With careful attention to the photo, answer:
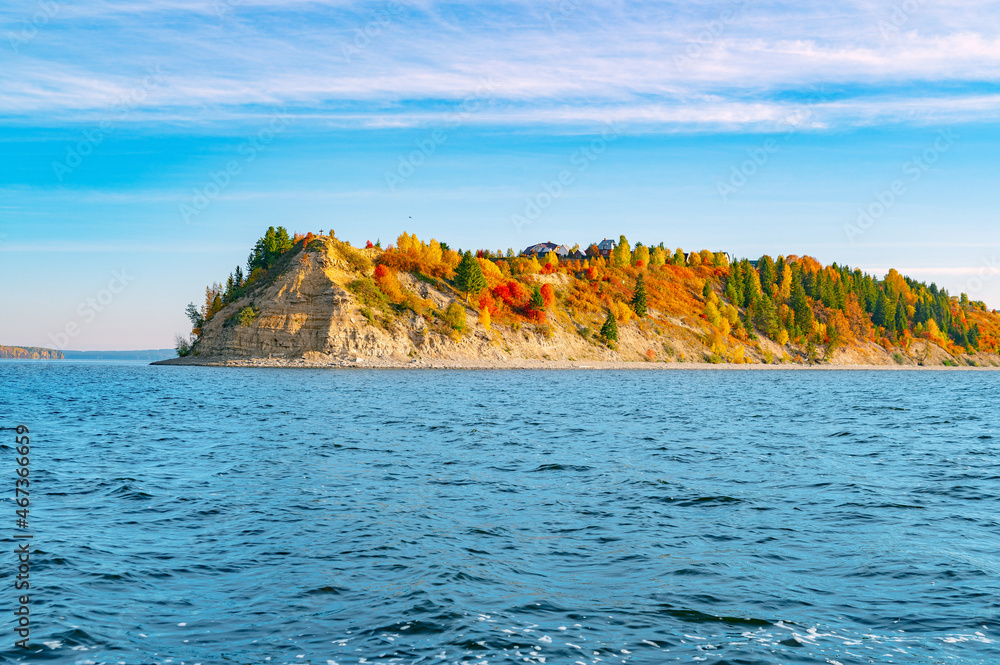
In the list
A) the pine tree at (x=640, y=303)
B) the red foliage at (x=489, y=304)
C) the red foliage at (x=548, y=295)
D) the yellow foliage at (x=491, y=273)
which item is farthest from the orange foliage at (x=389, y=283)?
the pine tree at (x=640, y=303)

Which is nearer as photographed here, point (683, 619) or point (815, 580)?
point (683, 619)

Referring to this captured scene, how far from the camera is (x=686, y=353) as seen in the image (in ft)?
591

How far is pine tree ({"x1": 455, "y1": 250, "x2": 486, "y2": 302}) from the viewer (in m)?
159

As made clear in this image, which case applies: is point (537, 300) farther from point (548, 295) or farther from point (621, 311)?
point (621, 311)

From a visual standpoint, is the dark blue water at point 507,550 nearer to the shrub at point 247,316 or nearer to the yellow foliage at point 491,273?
the shrub at point 247,316

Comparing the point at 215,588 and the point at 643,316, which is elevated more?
the point at 643,316

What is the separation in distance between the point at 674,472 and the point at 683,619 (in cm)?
1385

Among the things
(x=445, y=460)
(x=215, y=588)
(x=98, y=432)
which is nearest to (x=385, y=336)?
(x=98, y=432)

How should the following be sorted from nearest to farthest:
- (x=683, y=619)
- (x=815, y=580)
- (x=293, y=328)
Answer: (x=683, y=619) < (x=815, y=580) < (x=293, y=328)

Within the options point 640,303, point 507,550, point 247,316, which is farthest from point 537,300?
point 507,550

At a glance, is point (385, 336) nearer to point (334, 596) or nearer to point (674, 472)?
point (674, 472)

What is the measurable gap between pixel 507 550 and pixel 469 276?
475ft

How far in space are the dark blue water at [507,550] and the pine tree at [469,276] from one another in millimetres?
125524

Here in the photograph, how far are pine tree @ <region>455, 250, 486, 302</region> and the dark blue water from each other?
4942 inches
